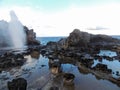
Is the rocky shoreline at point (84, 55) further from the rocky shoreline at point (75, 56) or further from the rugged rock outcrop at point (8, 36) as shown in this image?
the rugged rock outcrop at point (8, 36)

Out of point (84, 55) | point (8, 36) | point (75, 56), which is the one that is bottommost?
point (84, 55)

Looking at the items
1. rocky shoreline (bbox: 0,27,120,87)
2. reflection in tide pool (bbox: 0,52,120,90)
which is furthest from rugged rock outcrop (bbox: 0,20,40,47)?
reflection in tide pool (bbox: 0,52,120,90)

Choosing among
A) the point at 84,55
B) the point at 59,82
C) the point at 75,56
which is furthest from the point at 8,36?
the point at 59,82

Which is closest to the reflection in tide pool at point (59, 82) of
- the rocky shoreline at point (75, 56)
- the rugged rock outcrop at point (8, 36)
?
the rocky shoreline at point (75, 56)

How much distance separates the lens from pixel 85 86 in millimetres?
41906

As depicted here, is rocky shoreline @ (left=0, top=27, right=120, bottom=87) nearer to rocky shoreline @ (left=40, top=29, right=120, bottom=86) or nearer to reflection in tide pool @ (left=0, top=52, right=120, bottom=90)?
rocky shoreline @ (left=40, top=29, right=120, bottom=86)

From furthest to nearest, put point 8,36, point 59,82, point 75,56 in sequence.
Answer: point 8,36
point 75,56
point 59,82

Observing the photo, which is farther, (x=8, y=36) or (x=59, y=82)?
(x=8, y=36)

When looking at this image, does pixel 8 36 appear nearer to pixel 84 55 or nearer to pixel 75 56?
pixel 84 55

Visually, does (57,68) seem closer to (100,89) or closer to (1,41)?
(100,89)

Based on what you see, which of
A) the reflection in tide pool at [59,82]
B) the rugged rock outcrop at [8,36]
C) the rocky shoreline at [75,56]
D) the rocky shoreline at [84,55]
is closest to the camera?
the reflection in tide pool at [59,82]

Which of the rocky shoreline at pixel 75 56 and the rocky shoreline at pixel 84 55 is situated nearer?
the rocky shoreline at pixel 84 55

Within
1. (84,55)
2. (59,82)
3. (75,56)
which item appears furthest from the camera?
(84,55)

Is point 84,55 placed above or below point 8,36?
below
